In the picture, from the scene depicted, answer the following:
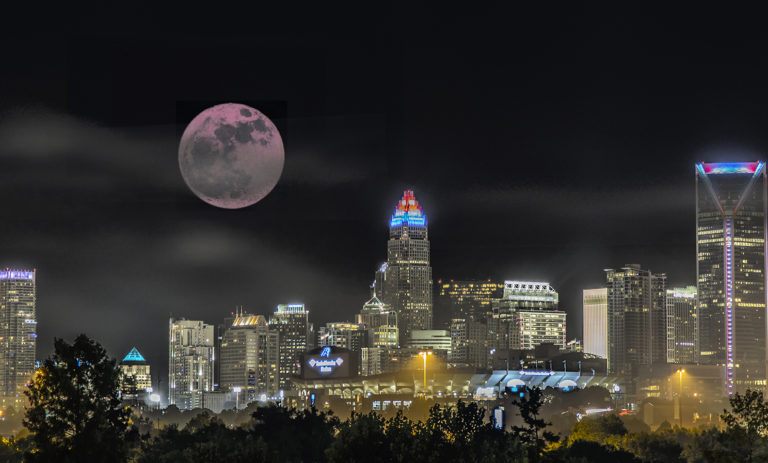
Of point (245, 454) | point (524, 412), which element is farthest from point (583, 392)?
point (245, 454)

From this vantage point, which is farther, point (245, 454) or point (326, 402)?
point (326, 402)

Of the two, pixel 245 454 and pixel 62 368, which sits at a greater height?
pixel 62 368

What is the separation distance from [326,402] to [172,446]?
120 meters

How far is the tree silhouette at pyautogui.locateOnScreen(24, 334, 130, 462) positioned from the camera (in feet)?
128

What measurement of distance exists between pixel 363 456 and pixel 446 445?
5915mm

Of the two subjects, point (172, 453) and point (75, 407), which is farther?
point (172, 453)

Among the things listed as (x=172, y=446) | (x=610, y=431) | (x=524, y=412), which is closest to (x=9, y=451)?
(x=172, y=446)

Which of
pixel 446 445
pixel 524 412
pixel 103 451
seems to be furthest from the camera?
pixel 524 412

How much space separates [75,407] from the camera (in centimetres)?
3969

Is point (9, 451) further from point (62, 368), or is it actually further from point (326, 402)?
point (326, 402)

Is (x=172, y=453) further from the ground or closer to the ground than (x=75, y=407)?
closer to the ground

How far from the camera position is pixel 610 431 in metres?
111

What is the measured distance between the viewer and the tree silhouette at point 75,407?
128ft

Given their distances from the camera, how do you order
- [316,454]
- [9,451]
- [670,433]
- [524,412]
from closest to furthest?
[524,412] → [316,454] → [9,451] → [670,433]
